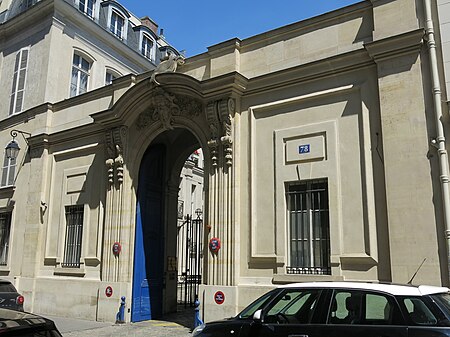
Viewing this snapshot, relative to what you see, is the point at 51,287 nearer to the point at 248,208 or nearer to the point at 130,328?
the point at 130,328

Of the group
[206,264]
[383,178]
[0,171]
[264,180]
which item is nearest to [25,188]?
[0,171]

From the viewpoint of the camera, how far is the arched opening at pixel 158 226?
1273 cm

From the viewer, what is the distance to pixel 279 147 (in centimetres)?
1020

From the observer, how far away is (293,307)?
17.3ft

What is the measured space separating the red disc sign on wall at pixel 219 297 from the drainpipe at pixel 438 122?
4.64 metres

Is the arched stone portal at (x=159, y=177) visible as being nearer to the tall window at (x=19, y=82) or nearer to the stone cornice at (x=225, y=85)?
the stone cornice at (x=225, y=85)

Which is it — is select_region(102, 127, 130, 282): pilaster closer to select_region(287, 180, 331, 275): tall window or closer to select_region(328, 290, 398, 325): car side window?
select_region(287, 180, 331, 275): tall window

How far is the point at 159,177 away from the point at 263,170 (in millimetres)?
4670

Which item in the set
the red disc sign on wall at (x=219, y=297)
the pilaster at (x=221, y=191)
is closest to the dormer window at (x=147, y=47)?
the pilaster at (x=221, y=191)

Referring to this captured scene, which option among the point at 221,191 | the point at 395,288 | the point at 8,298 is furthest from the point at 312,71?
the point at 8,298

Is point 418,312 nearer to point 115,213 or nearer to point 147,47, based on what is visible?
point 115,213

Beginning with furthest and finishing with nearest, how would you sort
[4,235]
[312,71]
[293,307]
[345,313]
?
[4,235]
[312,71]
[293,307]
[345,313]

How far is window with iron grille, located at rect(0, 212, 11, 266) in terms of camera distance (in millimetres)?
16156

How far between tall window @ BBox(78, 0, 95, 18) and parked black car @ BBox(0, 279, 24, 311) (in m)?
13.2
